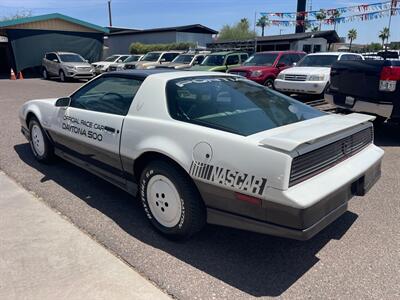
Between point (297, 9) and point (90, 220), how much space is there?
40435 mm

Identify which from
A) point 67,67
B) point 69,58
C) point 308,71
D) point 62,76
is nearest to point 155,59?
point 67,67

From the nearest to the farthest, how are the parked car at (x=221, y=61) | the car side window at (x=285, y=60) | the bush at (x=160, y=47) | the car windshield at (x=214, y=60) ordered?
the car side window at (x=285, y=60)
the parked car at (x=221, y=61)
the car windshield at (x=214, y=60)
the bush at (x=160, y=47)

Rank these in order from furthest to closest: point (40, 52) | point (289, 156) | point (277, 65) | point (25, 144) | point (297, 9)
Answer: point (297, 9), point (40, 52), point (277, 65), point (25, 144), point (289, 156)

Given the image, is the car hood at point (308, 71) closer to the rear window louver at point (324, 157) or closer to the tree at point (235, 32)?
the rear window louver at point (324, 157)

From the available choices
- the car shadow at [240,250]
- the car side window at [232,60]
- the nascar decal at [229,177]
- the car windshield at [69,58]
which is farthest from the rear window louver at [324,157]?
the car windshield at [69,58]

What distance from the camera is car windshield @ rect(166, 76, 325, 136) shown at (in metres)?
2.99

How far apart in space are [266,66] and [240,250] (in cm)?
1074

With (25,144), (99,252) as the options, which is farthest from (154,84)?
(25,144)

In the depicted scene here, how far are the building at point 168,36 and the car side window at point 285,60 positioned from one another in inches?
1086

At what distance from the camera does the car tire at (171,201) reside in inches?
115

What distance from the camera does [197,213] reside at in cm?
292

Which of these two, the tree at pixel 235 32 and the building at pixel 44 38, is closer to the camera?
the building at pixel 44 38

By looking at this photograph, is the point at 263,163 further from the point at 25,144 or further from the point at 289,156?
the point at 25,144

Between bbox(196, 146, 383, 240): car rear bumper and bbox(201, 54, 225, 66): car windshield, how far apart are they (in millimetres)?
12738
